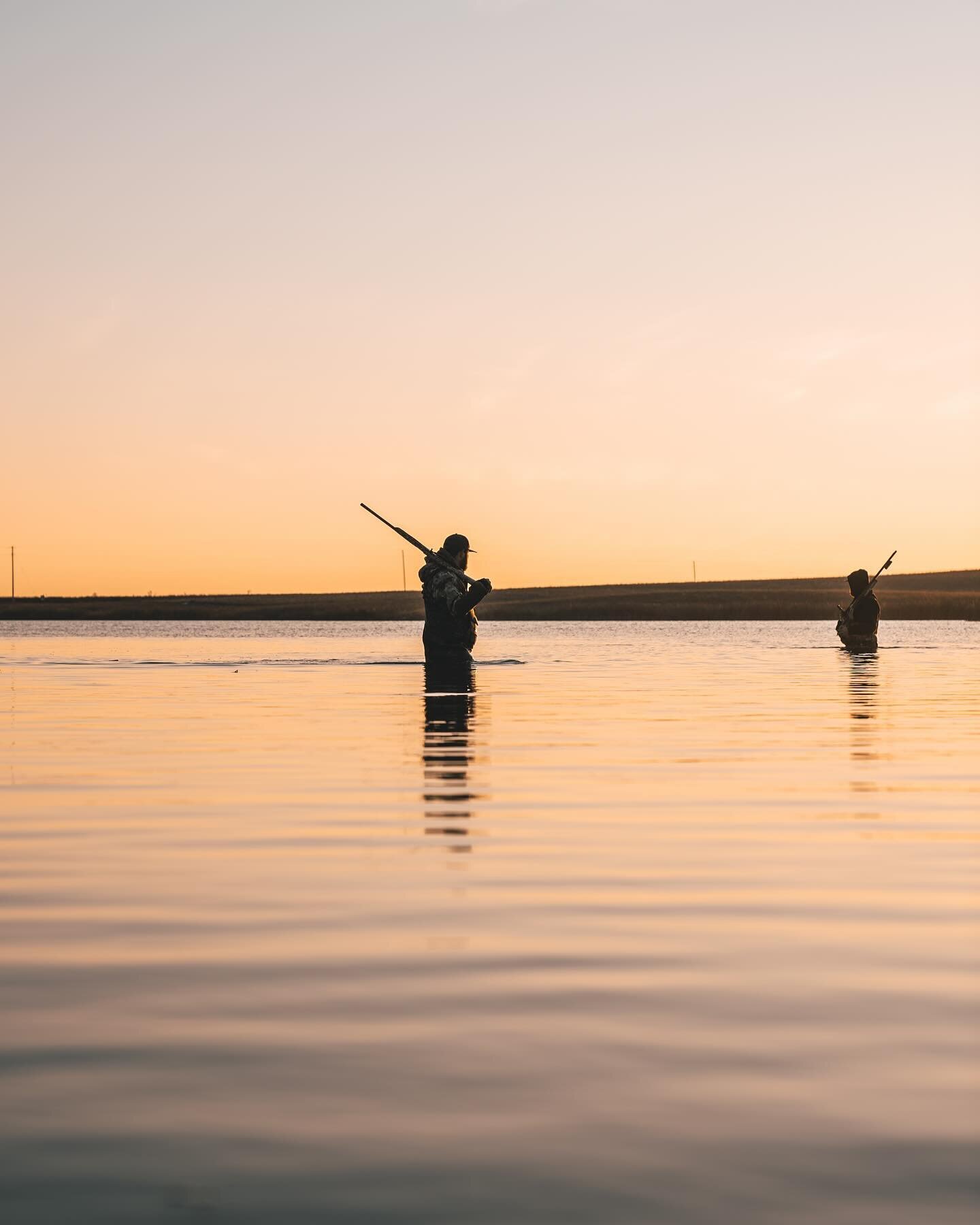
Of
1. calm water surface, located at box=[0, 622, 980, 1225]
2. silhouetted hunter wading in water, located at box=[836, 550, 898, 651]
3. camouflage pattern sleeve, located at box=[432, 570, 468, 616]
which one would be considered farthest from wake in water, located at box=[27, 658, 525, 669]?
calm water surface, located at box=[0, 622, 980, 1225]

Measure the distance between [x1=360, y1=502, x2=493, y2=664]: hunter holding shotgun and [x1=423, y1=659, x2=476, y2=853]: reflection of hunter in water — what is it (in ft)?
2.40

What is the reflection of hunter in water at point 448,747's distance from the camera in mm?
11312

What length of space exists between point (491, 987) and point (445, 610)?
22.2m

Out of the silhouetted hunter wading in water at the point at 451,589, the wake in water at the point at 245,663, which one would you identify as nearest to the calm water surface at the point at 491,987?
the silhouetted hunter wading in water at the point at 451,589

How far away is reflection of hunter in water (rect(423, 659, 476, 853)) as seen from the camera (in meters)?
11.3

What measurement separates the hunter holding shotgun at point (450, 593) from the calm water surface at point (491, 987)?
1157 cm

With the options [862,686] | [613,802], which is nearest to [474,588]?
[862,686]

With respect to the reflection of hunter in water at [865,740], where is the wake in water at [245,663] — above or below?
below

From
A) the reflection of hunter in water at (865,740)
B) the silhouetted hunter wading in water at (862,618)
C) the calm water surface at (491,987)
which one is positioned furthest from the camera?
the silhouetted hunter wading in water at (862,618)

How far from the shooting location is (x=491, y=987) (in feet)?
20.8

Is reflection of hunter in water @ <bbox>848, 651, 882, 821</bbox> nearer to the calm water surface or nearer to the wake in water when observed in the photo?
the calm water surface

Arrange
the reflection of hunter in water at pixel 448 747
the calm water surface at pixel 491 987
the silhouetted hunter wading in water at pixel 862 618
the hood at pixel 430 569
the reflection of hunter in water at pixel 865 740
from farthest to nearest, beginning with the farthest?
the silhouetted hunter wading in water at pixel 862 618
the hood at pixel 430 569
the reflection of hunter in water at pixel 865 740
the reflection of hunter in water at pixel 448 747
the calm water surface at pixel 491 987

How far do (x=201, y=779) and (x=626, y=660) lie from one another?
30.9 meters

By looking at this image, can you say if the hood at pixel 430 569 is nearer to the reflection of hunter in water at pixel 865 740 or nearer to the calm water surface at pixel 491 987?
the reflection of hunter in water at pixel 865 740
